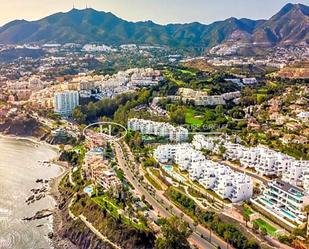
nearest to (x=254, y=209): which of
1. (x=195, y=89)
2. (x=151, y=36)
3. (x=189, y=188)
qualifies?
(x=189, y=188)

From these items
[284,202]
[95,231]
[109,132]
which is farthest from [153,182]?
[109,132]

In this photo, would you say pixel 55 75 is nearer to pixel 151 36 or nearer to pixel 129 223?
pixel 129 223

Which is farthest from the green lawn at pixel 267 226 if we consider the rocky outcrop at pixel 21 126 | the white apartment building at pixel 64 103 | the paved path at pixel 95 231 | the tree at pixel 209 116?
the white apartment building at pixel 64 103

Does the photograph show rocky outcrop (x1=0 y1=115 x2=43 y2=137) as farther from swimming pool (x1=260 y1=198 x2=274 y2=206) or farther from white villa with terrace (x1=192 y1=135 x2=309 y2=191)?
swimming pool (x1=260 y1=198 x2=274 y2=206)

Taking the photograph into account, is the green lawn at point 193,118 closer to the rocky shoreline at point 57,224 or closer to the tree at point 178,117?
the tree at point 178,117

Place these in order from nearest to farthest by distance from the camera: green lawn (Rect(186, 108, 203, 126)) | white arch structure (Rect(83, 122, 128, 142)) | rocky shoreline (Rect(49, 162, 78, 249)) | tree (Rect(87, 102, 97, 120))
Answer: rocky shoreline (Rect(49, 162, 78, 249)) < white arch structure (Rect(83, 122, 128, 142)) < green lawn (Rect(186, 108, 203, 126)) < tree (Rect(87, 102, 97, 120))

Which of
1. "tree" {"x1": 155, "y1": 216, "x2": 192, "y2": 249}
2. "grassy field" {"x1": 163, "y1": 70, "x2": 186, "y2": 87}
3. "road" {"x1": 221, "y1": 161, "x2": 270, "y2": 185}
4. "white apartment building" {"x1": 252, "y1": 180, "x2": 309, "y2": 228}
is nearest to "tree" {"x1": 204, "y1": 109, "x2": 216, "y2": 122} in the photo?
"road" {"x1": 221, "y1": 161, "x2": 270, "y2": 185}

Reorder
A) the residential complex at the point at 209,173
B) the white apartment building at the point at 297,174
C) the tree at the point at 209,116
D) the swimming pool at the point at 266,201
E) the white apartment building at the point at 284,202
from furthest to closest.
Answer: the tree at the point at 209,116 → the white apartment building at the point at 297,174 → the residential complex at the point at 209,173 → the swimming pool at the point at 266,201 → the white apartment building at the point at 284,202
